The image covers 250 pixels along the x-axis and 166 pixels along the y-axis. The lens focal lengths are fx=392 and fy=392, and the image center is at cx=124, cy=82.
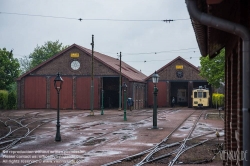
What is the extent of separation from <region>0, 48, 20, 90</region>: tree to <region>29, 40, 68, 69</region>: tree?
25.9 metres

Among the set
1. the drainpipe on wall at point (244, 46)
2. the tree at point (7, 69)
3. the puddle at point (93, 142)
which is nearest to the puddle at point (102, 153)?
the puddle at point (93, 142)

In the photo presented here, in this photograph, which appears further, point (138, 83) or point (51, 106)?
point (138, 83)

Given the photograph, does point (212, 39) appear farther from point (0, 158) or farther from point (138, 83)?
point (138, 83)

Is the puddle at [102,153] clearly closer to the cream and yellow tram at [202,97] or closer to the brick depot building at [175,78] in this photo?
the cream and yellow tram at [202,97]

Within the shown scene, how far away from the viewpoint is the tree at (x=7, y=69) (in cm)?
5591

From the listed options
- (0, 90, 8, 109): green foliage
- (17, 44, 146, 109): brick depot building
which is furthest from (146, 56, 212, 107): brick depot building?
(0, 90, 8, 109): green foliage

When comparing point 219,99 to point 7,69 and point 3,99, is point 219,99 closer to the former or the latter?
point 3,99

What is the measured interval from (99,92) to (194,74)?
15.2 m

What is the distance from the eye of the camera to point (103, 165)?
10.8 meters

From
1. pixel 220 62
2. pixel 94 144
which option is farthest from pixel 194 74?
pixel 94 144

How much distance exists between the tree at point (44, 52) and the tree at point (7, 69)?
2593 centimetres

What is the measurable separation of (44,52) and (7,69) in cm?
2811

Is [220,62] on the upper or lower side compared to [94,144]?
upper

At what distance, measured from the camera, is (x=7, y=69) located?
189 feet
